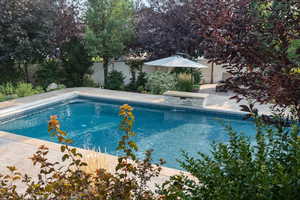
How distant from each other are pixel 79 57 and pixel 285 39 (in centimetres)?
1149

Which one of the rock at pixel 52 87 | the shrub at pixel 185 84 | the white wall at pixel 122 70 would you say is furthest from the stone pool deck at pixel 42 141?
the white wall at pixel 122 70

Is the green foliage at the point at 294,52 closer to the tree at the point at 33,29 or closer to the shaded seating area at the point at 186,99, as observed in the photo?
the shaded seating area at the point at 186,99

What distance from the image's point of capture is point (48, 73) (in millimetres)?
12469

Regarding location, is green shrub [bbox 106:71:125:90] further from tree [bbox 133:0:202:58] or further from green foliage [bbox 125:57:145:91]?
tree [bbox 133:0:202:58]

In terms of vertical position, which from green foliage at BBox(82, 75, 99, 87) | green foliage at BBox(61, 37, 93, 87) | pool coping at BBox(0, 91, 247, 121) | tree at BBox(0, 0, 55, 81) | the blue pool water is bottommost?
the blue pool water

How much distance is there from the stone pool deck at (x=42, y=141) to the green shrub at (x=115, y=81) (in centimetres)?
92

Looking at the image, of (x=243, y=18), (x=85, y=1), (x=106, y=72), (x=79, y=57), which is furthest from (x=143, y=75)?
(x=243, y=18)

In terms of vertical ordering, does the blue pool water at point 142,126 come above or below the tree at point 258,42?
below

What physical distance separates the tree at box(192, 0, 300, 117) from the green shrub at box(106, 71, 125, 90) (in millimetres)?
10312

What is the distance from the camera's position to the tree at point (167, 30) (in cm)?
1168

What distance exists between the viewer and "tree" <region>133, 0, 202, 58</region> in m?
11.7

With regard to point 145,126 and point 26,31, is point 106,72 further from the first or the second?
point 145,126

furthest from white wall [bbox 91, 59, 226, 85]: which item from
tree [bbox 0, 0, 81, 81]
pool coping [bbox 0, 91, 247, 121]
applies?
pool coping [bbox 0, 91, 247, 121]

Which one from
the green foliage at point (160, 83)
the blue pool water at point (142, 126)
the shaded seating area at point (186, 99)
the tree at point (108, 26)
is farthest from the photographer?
the tree at point (108, 26)
